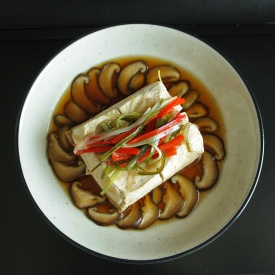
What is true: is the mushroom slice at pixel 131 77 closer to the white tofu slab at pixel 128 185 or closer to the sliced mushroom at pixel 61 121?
the sliced mushroom at pixel 61 121

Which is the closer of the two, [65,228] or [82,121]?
[65,228]

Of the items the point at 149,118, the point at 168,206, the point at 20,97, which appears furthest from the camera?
the point at 20,97

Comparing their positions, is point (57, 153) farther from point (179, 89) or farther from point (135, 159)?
point (179, 89)

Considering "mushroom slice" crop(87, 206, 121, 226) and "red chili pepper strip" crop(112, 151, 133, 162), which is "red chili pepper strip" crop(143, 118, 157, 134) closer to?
"red chili pepper strip" crop(112, 151, 133, 162)

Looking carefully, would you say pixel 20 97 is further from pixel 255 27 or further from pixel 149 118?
pixel 255 27

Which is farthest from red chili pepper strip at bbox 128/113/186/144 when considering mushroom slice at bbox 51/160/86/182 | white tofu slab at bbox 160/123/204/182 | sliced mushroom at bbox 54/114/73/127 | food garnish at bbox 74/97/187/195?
sliced mushroom at bbox 54/114/73/127

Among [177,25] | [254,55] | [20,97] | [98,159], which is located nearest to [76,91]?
[20,97]

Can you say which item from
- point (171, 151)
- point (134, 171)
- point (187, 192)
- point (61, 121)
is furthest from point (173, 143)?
point (61, 121)
